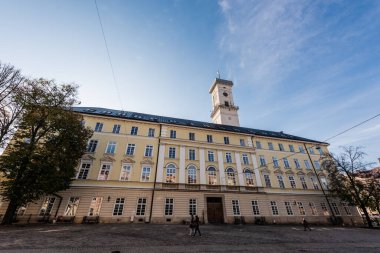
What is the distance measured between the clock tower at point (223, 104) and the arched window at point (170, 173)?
2003 centimetres

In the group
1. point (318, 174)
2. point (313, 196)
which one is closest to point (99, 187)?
point (313, 196)

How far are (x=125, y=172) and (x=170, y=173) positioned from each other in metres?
6.05

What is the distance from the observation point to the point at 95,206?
68.0 ft

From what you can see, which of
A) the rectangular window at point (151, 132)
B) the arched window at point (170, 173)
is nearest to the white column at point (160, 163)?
the arched window at point (170, 173)

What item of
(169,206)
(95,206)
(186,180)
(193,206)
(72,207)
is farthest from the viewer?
(186,180)

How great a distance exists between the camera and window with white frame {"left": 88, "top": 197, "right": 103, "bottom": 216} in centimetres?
2033

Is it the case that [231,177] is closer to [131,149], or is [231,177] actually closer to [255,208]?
[255,208]

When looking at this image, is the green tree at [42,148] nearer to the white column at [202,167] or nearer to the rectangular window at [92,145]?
the rectangular window at [92,145]

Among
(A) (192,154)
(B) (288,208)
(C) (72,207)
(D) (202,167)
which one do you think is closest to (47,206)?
(C) (72,207)

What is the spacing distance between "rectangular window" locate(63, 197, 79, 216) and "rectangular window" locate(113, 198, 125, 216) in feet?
13.9

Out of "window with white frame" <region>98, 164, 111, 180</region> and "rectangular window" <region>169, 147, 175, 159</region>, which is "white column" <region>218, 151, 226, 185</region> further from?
"window with white frame" <region>98, 164, 111, 180</region>

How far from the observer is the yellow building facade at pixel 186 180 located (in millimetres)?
21125

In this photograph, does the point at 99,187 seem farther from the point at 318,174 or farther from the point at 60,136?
the point at 318,174

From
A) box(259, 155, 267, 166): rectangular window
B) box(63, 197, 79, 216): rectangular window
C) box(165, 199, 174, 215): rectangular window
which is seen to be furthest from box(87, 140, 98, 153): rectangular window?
box(259, 155, 267, 166): rectangular window
